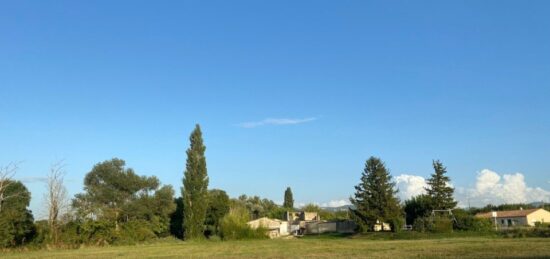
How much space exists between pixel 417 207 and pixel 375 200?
976 cm

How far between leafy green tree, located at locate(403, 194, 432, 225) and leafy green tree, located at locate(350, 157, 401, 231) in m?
5.44

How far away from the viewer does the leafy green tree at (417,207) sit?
213 ft

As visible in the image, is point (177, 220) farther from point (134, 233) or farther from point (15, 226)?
point (15, 226)

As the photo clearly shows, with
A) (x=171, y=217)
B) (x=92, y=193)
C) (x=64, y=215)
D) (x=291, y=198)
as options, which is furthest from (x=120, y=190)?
(x=291, y=198)

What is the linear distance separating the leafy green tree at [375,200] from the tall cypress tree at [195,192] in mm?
18234

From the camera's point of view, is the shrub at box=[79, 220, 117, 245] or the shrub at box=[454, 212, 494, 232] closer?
the shrub at box=[79, 220, 117, 245]

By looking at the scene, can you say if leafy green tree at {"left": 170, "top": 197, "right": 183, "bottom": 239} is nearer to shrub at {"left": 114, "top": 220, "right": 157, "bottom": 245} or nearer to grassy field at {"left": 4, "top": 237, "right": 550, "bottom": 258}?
shrub at {"left": 114, "top": 220, "right": 157, "bottom": 245}

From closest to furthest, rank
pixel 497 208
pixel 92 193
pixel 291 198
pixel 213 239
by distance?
pixel 213 239 < pixel 92 193 < pixel 497 208 < pixel 291 198

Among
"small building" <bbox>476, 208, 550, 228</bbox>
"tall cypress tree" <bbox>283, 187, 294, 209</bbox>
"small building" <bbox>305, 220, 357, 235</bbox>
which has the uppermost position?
"tall cypress tree" <bbox>283, 187, 294, 209</bbox>

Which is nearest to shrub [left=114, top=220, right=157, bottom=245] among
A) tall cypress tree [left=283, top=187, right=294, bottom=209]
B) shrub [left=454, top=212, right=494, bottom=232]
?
shrub [left=454, top=212, right=494, bottom=232]

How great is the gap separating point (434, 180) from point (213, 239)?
28391 millimetres

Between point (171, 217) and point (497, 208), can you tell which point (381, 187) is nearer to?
point (171, 217)

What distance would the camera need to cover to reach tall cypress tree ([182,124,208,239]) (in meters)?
58.9

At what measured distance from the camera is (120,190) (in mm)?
68250
